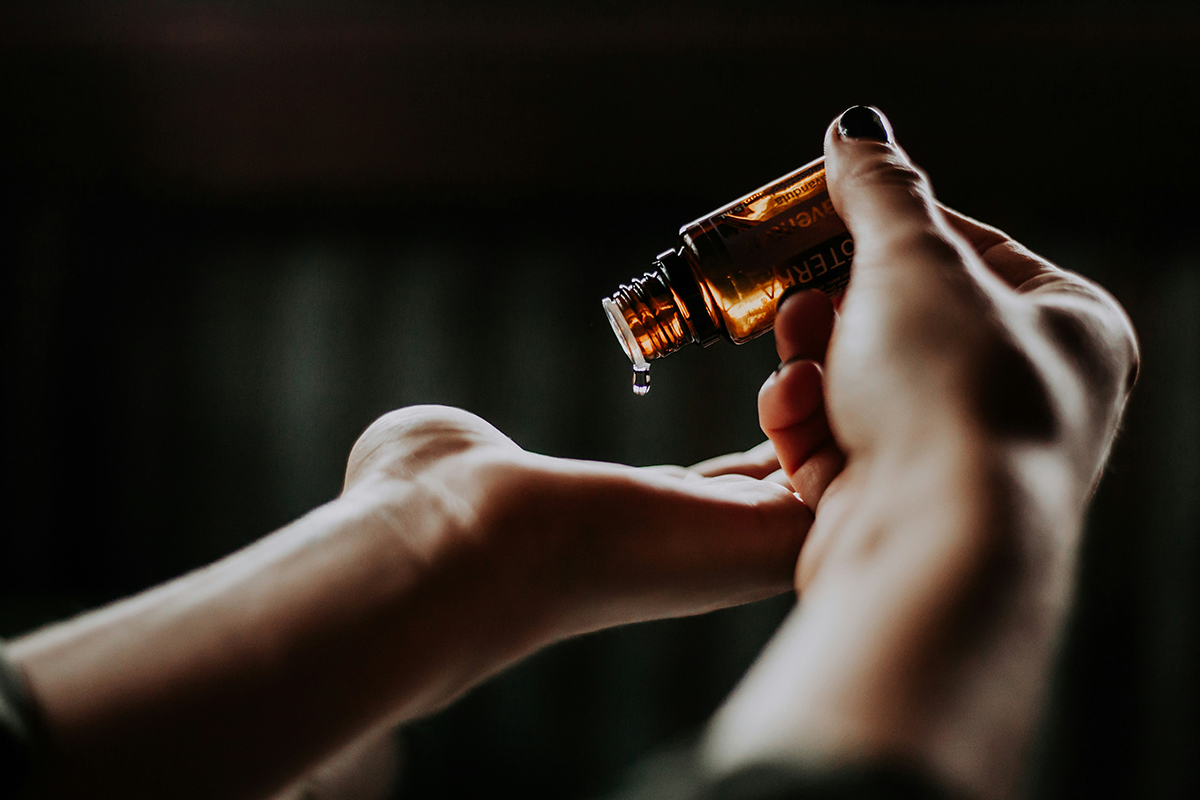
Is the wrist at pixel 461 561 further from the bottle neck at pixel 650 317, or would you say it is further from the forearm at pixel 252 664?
the bottle neck at pixel 650 317

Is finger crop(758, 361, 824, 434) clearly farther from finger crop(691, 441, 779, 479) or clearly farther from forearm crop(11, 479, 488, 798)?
forearm crop(11, 479, 488, 798)

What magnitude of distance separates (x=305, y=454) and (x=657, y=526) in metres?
1.27

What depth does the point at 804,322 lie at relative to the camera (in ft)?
1.65

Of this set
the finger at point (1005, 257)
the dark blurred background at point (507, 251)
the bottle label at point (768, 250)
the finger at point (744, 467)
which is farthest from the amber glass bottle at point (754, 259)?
the dark blurred background at point (507, 251)

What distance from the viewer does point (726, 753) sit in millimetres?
199

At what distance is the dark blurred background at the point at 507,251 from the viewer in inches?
50.0

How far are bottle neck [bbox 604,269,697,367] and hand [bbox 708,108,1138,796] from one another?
0.27 ft

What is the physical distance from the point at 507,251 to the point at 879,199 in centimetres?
116

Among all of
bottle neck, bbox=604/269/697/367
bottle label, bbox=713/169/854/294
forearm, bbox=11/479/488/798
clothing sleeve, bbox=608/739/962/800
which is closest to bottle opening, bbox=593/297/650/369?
bottle neck, bbox=604/269/697/367

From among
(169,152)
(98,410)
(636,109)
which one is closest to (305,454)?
(98,410)

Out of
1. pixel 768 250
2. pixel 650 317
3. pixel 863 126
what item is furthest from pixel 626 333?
pixel 863 126

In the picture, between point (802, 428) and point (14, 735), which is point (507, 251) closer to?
point (802, 428)

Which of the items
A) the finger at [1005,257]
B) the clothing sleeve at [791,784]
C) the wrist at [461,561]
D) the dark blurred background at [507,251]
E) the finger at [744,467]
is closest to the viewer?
the clothing sleeve at [791,784]

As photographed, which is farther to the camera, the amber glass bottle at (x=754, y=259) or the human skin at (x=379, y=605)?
the amber glass bottle at (x=754, y=259)
